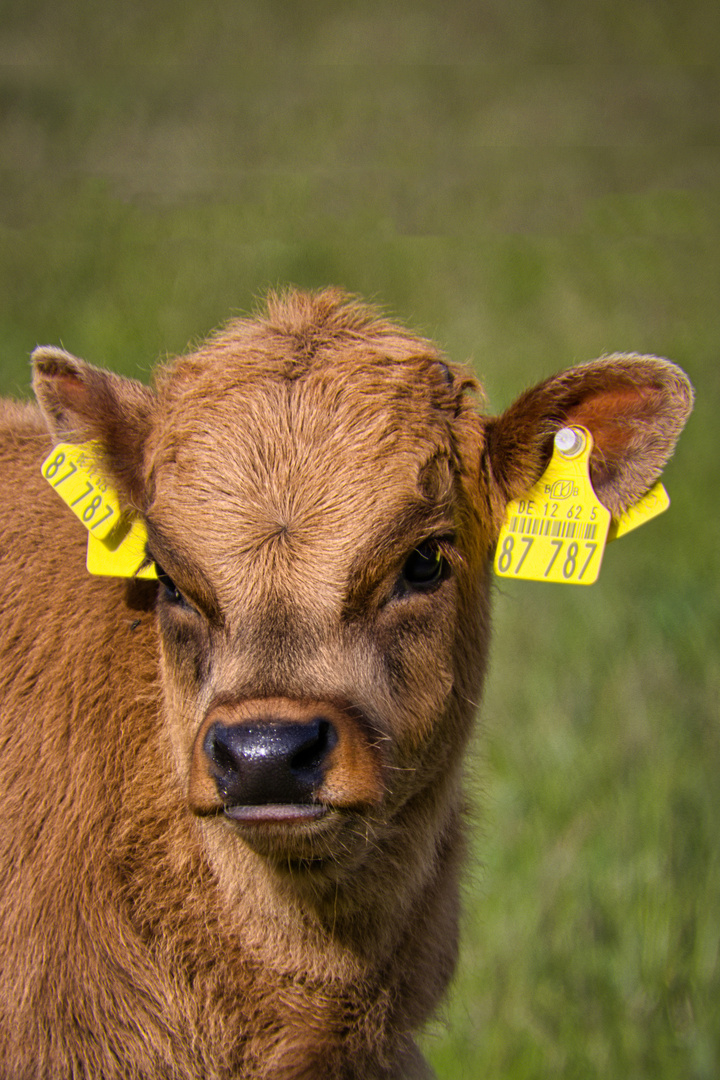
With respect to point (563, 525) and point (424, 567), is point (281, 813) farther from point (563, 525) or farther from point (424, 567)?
point (563, 525)

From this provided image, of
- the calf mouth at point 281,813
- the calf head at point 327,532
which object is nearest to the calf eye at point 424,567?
the calf head at point 327,532

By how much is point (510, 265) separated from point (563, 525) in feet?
33.6

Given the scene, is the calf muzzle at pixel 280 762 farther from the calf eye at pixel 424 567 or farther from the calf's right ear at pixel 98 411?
the calf's right ear at pixel 98 411

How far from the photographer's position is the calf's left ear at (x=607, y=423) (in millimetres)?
3297

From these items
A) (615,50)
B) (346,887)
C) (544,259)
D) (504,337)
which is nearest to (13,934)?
(346,887)

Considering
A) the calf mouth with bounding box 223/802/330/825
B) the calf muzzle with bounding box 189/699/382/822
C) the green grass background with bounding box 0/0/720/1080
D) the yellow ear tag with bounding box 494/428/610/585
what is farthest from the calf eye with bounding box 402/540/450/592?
the green grass background with bounding box 0/0/720/1080

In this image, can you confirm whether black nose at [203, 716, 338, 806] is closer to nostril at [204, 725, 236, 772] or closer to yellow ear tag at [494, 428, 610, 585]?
nostril at [204, 725, 236, 772]

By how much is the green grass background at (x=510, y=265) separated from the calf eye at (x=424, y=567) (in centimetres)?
119

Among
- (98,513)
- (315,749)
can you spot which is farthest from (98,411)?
(315,749)

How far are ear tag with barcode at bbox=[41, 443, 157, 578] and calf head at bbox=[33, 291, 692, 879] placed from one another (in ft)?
0.18

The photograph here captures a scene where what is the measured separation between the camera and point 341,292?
3.80 metres

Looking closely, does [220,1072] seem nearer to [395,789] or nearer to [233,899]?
[233,899]

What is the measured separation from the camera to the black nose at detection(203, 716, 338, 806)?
251cm

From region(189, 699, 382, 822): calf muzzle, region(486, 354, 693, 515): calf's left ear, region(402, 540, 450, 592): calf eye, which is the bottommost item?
region(189, 699, 382, 822): calf muzzle
